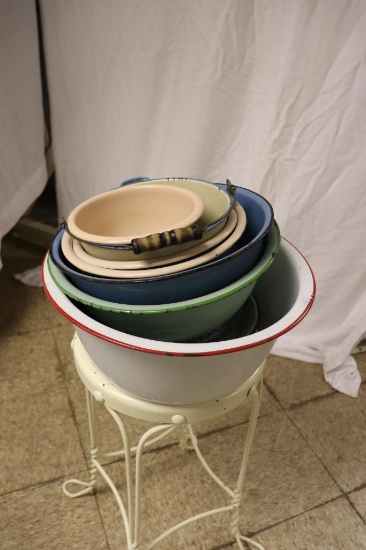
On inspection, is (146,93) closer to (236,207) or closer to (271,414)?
(236,207)

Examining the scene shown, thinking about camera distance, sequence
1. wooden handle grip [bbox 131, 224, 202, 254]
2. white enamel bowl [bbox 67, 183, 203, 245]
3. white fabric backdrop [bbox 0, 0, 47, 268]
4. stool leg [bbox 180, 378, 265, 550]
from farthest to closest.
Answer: white fabric backdrop [bbox 0, 0, 47, 268], stool leg [bbox 180, 378, 265, 550], white enamel bowl [bbox 67, 183, 203, 245], wooden handle grip [bbox 131, 224, 202, 254]

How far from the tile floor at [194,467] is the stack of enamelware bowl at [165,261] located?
1.91 ft

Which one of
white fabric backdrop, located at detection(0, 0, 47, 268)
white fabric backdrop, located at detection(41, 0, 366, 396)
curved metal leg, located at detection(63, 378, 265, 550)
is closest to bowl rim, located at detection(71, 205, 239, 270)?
curved metal leg, located at detection(63, 378, 265, 550)

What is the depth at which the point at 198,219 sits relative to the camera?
57cm

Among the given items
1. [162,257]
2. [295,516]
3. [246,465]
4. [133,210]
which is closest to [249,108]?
[133,210]

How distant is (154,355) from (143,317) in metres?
0.05

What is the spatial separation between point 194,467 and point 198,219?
0.75 metres

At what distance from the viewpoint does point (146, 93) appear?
1215 mm

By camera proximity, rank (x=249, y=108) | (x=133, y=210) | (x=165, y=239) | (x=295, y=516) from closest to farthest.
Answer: (x=165, y=239), (x=133, y=210), (x=295, y=516), (x=249, y=108)

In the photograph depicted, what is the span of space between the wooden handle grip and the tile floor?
0.73m

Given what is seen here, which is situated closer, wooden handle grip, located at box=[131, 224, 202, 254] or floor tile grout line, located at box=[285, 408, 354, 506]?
wooden handle grip, located at box=[131, 224, 202, 254]

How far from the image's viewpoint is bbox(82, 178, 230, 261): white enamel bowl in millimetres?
537

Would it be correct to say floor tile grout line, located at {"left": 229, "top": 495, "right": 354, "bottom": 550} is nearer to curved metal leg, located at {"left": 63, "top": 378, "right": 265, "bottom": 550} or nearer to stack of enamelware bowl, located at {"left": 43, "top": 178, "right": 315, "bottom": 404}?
curved metal leg, located at {"left": 63, "top": 378, "right": 265, "bottom": 550}

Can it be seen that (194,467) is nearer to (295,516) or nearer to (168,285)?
(295,516)
